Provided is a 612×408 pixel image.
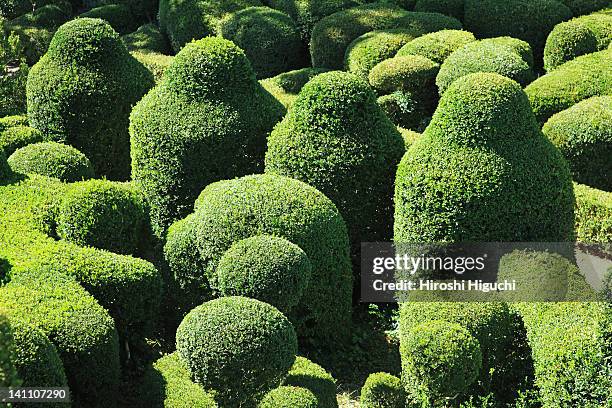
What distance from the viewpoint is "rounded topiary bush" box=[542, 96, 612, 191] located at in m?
13.7

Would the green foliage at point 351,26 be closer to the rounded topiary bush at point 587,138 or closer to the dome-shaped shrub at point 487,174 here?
the rounded topiary bush at point 587,138

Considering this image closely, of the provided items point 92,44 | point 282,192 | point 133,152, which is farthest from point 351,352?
point 92,44

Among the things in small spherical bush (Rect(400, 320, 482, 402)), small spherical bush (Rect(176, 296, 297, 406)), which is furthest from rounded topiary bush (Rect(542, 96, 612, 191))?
small spherical bush (Rect(176, 296, 297, 406))

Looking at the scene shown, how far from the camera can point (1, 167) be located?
1281 centimetres

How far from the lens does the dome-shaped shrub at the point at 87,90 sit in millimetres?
15758

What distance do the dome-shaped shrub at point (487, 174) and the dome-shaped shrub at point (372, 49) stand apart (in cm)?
674

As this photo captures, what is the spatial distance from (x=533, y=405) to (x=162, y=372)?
4.12 m

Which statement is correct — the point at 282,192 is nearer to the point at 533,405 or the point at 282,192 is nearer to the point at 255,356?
the point at 255,356

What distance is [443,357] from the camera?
28.9ft

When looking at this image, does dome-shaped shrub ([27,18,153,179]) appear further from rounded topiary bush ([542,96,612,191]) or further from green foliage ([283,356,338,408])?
green foliage ([283,356,338,408])

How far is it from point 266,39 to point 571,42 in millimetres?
6856

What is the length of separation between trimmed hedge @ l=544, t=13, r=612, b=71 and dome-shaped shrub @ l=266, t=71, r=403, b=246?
550 cm

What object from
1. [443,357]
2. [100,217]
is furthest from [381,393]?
[100,217]

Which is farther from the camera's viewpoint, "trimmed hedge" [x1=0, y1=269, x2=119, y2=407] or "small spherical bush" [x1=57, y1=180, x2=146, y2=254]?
"small spherical bush" [x1=57, y1=180, x2=146, y2=254]
